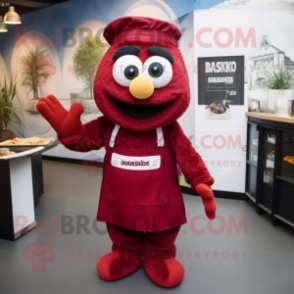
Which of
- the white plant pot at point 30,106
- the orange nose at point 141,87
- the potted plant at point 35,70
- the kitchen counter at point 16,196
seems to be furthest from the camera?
the white plant pot at point 30,106

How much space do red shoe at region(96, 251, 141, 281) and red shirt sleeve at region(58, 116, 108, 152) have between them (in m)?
0.74

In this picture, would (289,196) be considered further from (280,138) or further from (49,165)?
(49,165)

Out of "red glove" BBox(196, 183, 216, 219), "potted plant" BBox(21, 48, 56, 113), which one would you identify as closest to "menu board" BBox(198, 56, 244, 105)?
"red glove" BBox(196, 183, 216, 219)

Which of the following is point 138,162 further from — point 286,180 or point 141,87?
point 286,180

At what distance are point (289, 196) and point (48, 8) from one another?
203 inches

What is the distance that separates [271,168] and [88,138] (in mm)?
1997

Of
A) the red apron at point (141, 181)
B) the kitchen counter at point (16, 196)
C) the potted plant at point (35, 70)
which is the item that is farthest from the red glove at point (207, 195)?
the potted plant at point (35, 70)

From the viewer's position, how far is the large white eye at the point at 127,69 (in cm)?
166

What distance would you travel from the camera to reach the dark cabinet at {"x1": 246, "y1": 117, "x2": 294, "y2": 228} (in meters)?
2.74

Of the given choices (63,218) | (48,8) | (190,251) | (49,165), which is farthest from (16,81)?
(190,251)

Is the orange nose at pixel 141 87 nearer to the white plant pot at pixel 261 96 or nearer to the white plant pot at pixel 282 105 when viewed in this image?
the white plant pot at pixel 282 105

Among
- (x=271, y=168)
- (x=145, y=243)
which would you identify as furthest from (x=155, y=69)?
(x=271, y=168)

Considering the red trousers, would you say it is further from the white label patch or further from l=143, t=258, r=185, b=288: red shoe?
the white label patch

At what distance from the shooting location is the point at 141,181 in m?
1.83
